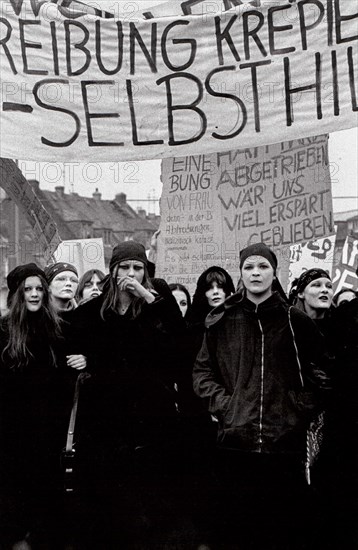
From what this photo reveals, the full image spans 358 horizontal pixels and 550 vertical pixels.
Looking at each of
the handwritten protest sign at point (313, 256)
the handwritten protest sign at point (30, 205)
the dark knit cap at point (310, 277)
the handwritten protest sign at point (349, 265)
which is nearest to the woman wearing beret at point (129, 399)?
the dark knit cap at point (310, 277)

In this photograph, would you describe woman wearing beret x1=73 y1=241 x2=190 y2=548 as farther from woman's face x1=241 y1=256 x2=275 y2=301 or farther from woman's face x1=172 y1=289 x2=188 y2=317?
woman's face x1=172 y1=289 x2=188 y2=317

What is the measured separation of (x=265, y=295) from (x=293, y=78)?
1589mm

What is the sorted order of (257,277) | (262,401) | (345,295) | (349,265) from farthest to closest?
(349,265) < (345,295) < (257,277) < (262,401)

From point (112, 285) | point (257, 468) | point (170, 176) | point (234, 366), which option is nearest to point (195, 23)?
point (170, 176)

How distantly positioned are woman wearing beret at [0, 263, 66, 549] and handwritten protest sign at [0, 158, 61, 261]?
6.40 ft

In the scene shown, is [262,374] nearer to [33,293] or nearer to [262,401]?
[262,401]

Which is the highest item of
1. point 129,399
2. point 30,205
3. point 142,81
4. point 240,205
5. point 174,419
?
point 142,81

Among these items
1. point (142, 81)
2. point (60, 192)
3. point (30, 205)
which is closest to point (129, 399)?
point (142, 81)

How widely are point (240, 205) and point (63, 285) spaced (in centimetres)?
148

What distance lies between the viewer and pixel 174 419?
498 cm

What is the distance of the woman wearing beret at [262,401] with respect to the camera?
4.40m

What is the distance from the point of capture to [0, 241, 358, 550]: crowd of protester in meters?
4.44

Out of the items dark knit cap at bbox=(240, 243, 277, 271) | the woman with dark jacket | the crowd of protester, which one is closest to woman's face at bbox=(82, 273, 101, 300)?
the woman with dark jacket

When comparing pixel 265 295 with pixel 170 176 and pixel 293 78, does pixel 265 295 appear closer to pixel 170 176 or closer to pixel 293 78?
pixel 293 78
